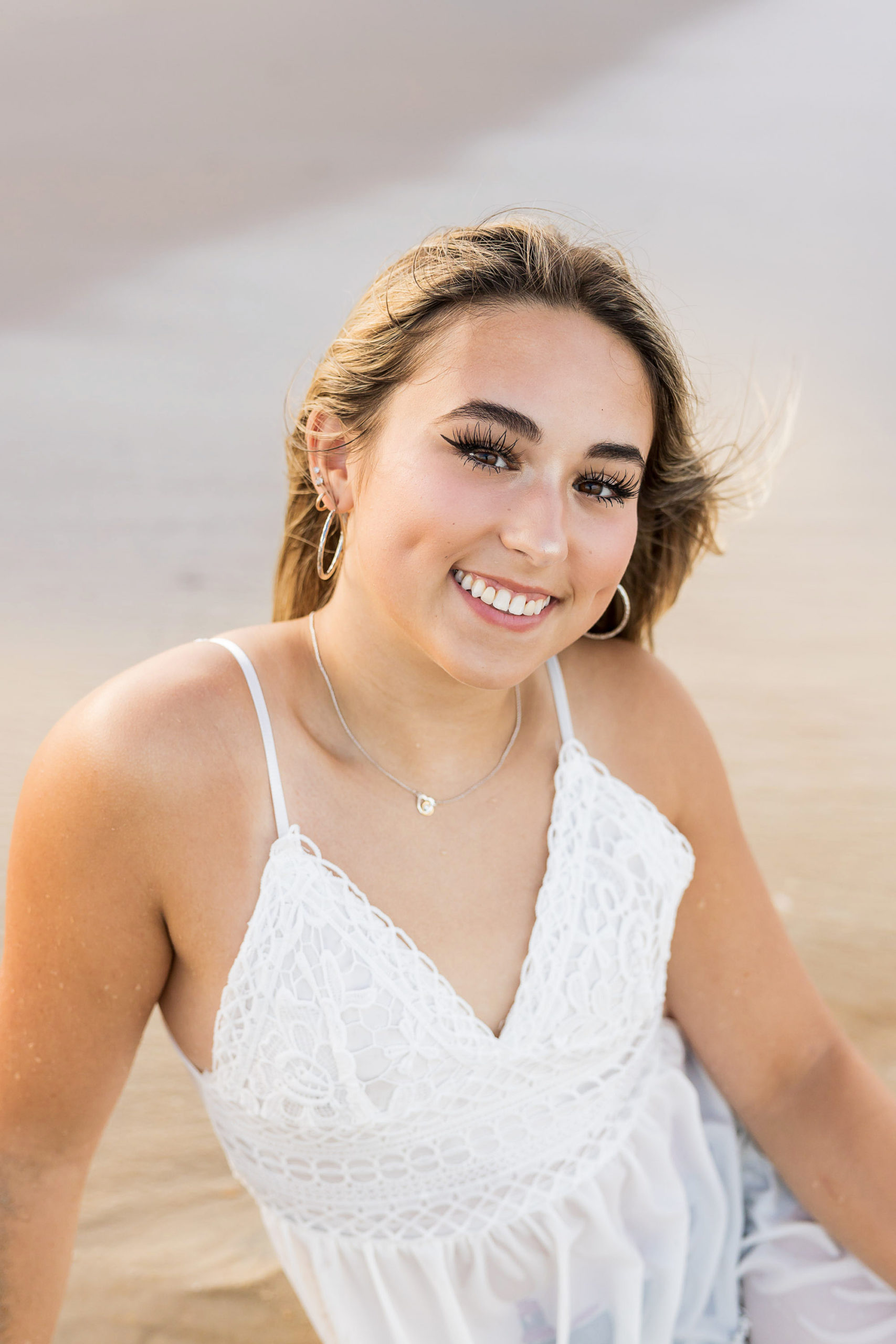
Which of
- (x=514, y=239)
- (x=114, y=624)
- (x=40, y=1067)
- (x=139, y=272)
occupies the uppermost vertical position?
(x=514, y=239)

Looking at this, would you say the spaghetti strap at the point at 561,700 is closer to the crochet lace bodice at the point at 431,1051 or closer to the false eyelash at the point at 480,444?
the crochet lace bodice at the point at 431,1051

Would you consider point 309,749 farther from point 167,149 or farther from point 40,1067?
point 167,149

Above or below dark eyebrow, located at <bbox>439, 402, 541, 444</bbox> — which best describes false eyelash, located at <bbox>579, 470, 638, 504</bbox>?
below

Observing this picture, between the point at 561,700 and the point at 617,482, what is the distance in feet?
1.31

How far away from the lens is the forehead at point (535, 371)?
1.44 meters

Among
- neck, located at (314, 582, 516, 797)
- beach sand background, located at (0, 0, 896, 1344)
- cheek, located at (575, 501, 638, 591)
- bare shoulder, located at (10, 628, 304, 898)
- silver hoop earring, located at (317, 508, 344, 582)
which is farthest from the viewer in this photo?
beach sand background, located at (0, 0, 896, 1344)

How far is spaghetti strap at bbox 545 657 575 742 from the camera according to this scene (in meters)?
1.79

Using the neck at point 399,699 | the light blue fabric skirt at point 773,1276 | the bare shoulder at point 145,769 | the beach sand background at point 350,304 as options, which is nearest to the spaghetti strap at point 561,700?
the neck at point 399,699

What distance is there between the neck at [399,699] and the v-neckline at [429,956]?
19 cm

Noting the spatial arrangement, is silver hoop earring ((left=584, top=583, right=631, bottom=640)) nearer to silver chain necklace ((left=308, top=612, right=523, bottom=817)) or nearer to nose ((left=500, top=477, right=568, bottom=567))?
silver chain necklace ((left=308, top=612, right=523, bottom=817))

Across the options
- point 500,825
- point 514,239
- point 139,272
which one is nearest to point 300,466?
point 514,239

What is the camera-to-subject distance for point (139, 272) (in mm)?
4785

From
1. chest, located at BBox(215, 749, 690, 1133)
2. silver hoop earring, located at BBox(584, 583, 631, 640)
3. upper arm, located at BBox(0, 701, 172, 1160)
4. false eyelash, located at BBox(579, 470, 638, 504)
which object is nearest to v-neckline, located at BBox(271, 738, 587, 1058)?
chest, located at BBox(215, 749, 690, 1133)

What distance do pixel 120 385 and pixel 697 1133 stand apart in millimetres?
3491
